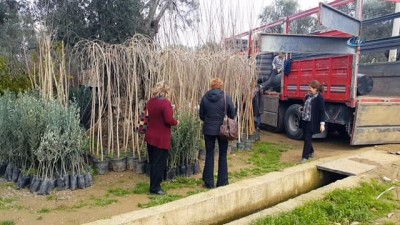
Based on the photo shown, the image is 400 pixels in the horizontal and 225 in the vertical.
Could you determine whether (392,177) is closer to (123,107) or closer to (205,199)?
(205,199)

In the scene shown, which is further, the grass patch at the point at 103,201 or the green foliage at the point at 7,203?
the grass patch at the point at 103,201

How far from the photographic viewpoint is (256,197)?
3963 mm

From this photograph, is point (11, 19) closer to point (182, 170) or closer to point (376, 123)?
point (182, 170)

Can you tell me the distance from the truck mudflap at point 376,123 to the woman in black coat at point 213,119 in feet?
10.4

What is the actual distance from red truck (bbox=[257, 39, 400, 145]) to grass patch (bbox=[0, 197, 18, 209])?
18.4 feet

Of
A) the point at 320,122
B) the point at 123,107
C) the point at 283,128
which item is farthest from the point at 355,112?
the point at 123,107

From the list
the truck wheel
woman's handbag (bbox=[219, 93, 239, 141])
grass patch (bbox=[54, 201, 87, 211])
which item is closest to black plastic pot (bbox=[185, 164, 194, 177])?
woman's handbag (bbox=[219, 93, 239, 141])

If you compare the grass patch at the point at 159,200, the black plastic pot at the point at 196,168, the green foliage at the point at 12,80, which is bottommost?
the grass patch at the point at 159,200

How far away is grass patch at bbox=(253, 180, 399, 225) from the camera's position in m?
3.18

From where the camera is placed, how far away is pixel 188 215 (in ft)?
10.8

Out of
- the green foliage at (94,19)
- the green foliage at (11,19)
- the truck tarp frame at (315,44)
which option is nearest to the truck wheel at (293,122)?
the truck tarp frame at (315,44)

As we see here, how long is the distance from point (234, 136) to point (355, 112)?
3.22 metres

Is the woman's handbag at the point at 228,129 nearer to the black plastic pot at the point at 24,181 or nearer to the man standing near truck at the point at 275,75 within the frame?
the black plastic pot at the point at 24,181

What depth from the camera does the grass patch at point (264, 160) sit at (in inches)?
209
